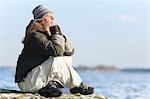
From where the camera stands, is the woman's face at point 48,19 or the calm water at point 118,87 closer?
the woman's face at point 48,19

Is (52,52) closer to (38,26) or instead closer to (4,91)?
(38,26)

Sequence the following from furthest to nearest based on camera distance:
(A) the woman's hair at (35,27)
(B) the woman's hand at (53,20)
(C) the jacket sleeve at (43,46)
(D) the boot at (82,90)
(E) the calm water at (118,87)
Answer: (E) the calm water at (118,87), (D) the boot at (82,90), (B) the woman's hand at (53,20), (A) the woman's hair at (35,27), (C) the jacket sleeve at (43,46)

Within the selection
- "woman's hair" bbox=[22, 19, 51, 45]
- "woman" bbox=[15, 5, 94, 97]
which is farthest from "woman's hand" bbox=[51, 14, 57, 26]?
"woman's hair" bbox=[22, 19, 51, 45]

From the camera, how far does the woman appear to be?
8320mm

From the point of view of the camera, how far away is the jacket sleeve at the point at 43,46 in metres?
8.25

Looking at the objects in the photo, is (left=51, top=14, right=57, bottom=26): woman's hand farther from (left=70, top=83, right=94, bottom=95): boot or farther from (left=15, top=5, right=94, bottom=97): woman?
(left=70, top=83, right=94, bottom=95): boot

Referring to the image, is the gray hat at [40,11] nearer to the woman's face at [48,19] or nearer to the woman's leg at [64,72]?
the woman's face at [48,19]

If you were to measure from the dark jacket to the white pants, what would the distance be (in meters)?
0.08

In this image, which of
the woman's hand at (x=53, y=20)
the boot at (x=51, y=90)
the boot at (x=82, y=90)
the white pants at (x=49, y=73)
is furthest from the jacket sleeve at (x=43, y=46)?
the boot at (x=82, y=90)

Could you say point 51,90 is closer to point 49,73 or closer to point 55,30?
point 49,73

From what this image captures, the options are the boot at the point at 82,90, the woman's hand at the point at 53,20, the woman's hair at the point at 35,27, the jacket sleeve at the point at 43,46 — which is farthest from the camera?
the boot at the point at 82,90

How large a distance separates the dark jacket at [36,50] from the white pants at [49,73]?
3.3 inches

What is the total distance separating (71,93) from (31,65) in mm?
943

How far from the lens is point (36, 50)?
27.4 ft
